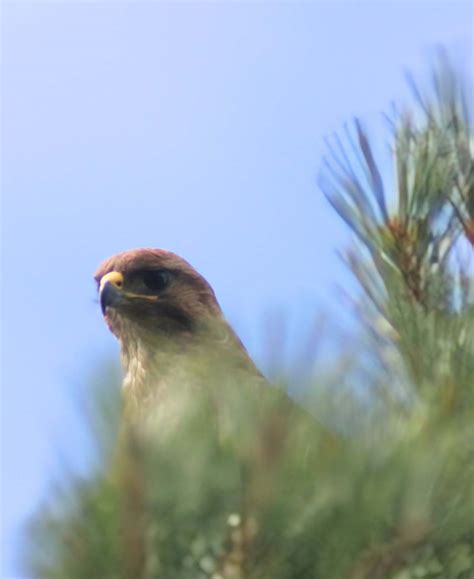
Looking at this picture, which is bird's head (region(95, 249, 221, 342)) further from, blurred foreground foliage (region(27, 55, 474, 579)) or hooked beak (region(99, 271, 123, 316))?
blurred foreground foliage (region(27, 55, 474, 579))

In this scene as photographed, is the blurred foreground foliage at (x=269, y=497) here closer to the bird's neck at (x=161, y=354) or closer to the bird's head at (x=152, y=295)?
the bird's neck at (x=161, y=354)

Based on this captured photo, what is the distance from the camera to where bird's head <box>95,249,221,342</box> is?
485 centimetres

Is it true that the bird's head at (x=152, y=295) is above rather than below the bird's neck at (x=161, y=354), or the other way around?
above

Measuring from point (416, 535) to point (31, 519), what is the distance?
44 centimetres

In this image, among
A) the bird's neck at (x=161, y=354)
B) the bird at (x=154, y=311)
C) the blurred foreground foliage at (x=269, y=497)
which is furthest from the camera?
the bird at (x=154, y=311)

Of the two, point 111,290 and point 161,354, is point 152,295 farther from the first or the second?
point 161,354

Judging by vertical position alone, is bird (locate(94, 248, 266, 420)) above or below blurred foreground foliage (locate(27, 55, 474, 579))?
below

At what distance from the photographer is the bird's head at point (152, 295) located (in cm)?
485

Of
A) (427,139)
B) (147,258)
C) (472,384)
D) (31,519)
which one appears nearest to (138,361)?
(147,258)

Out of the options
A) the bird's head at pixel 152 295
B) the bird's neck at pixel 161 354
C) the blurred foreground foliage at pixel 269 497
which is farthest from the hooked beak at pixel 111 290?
the blurred foreground foliage at pixel 269 497

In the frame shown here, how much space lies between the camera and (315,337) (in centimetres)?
144

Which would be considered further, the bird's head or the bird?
the bird's head

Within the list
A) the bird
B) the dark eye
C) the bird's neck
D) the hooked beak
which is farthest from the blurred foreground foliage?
the dark eye

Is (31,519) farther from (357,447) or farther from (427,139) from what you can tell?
(427,139)
